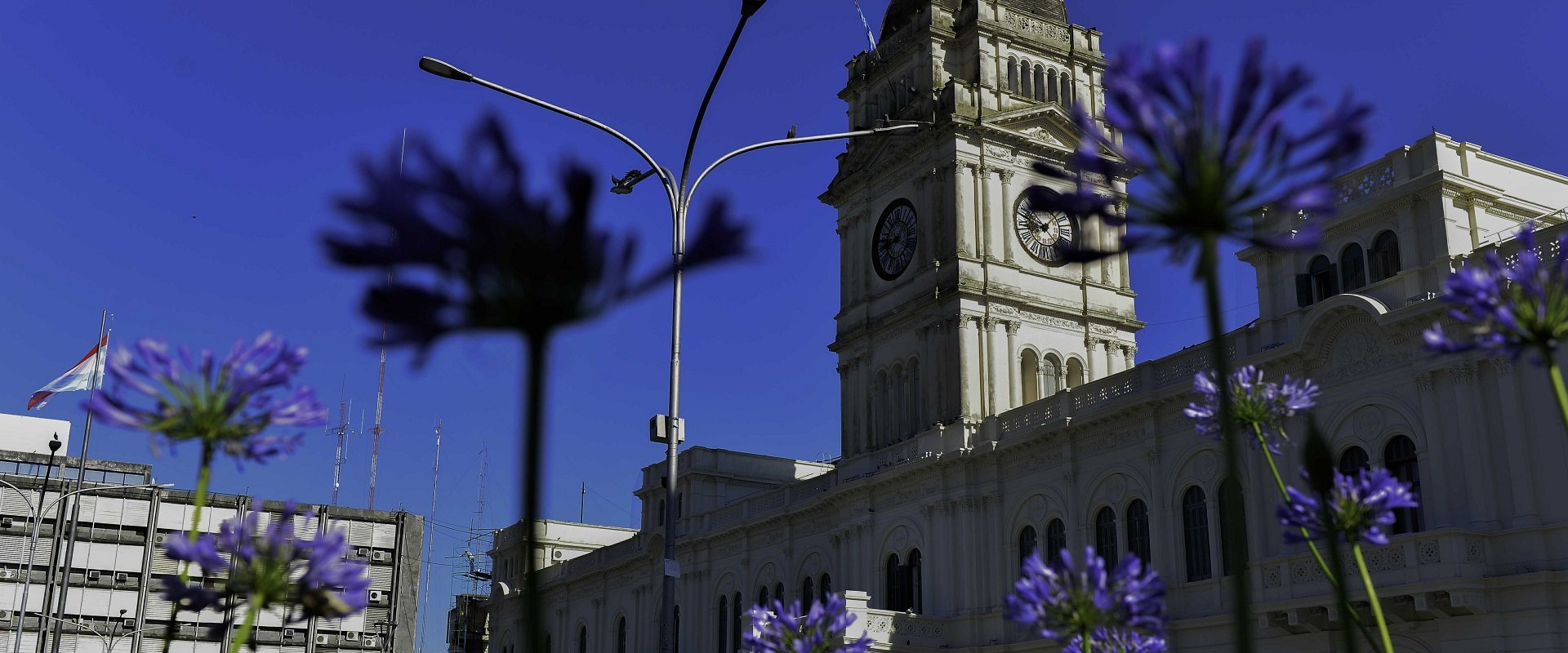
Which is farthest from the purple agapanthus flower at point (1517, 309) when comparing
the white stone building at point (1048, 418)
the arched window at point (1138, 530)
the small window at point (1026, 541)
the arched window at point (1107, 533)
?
the small window at point (1026, 541)

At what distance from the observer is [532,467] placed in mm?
4117

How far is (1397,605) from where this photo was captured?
2923 cm

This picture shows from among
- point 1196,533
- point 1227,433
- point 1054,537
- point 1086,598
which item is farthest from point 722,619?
point 1227,433

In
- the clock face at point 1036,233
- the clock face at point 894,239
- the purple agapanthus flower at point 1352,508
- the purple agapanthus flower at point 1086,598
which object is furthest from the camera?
the clock face at point 894,239

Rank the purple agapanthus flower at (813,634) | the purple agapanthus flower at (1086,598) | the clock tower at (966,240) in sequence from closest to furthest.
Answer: the purple agapanthus flower at (1086,598)
the purple agapanthus flower at (813,634)
the clock tower at (966,240)

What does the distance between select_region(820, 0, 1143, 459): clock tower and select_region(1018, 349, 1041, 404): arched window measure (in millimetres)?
54

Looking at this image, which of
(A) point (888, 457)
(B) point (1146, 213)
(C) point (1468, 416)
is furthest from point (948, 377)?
(B) point (1146, 213)

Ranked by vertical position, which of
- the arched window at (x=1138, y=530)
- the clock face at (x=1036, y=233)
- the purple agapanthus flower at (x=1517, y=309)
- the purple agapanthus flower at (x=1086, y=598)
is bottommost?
the purple agapanthus flower at (x=1086, y=598)

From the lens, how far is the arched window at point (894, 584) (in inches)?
1839

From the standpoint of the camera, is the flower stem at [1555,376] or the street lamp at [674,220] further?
the street lamp at [674,220]

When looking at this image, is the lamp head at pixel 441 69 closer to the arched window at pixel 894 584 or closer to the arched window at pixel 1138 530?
the arched window at pixel 1138 530

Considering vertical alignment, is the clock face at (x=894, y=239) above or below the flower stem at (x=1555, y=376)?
above

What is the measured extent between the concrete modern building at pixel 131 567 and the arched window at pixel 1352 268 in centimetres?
5257

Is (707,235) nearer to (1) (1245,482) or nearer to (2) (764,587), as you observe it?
(1) (1245,482)
